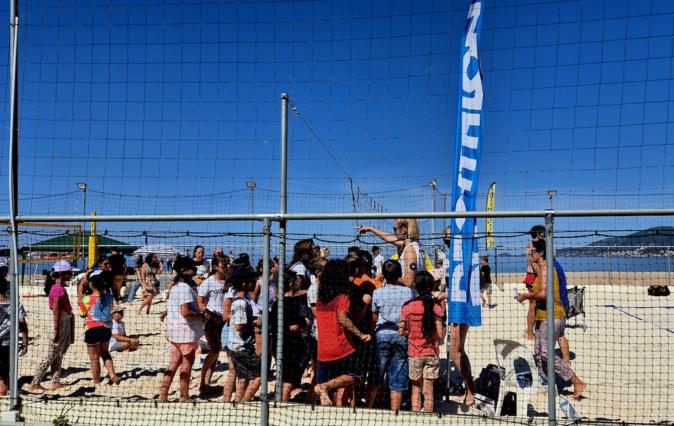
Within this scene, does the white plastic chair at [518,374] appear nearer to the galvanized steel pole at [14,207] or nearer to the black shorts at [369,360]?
the black shorts at [369,360]

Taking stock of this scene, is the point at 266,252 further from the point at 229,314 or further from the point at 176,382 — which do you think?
the point at 176,382

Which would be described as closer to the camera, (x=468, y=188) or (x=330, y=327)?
(x=330, y=327)

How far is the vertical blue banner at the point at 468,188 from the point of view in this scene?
223 inches

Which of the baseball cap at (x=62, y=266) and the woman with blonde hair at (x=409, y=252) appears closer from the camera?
the woman with blonde hair at (x=409, y=252)

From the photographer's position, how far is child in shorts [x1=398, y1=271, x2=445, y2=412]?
5.13m

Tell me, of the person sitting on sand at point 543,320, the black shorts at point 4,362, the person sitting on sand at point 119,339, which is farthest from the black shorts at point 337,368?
the black shorts at point 4,362

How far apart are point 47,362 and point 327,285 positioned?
376 centimetres

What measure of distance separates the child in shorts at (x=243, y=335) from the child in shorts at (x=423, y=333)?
1487 millimetres

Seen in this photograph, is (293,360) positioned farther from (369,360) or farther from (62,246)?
(62,246)

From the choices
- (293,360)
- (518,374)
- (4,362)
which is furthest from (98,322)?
(518,374)

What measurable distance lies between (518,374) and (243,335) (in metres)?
2.73

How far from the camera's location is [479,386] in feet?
19.5

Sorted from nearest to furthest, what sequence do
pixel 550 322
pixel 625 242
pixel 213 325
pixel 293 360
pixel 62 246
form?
pixel 550 322, pixel 62 246, pixel 293 360, pixel 625 242, pixel 213 325

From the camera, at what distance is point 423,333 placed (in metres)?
5.16
